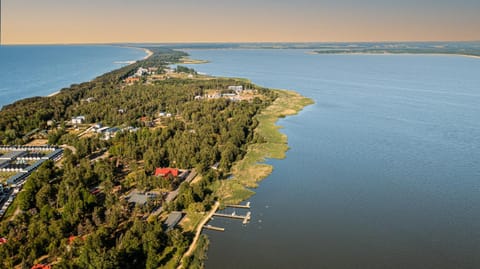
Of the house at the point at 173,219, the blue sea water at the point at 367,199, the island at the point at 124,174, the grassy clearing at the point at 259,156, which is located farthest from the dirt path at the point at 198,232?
the house at the point at 173,219

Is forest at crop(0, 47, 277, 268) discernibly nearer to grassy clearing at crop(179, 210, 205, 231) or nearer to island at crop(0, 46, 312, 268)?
island at crop(0, 46, 312, 268)

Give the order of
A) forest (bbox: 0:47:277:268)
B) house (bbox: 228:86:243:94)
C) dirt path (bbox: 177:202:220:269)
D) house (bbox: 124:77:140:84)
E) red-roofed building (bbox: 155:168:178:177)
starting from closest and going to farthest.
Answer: forest (bbox: 0:47:277:268), dirt path (bbox: 177:202:220:269), red-roofed building (bbox: 155:168:178:177), house (bbox: 228:86:243:94), house (bbox: 124:77:140:84)

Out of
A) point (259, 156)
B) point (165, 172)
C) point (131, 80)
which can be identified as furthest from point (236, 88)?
point (165, 172)

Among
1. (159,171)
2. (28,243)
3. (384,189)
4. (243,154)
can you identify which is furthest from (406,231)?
(28,243)

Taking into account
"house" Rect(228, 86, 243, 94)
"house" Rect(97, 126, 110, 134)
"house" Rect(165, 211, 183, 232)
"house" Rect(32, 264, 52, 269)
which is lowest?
"house" Rect(97, 126, 110, 134)

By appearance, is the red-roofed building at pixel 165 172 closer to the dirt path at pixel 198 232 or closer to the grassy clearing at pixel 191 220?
the dirt path at pixel 198 232

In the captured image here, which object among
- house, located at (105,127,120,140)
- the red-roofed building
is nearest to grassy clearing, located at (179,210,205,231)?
the red-roofed building
